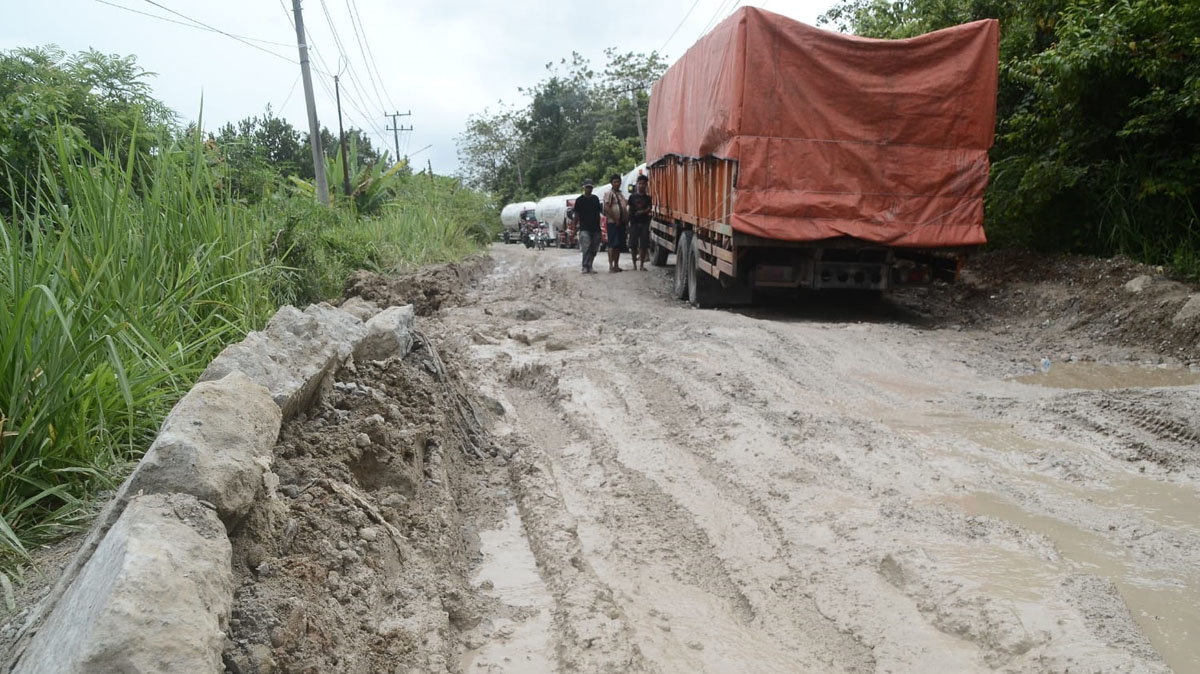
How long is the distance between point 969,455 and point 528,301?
6.73 meters

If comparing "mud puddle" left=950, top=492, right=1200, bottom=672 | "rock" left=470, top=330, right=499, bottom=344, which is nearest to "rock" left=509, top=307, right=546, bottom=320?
"rock" left=470, top=330, right=499, bottom=344

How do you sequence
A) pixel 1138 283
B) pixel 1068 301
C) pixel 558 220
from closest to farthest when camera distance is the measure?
1. pixel 1138 283
2. pixel 1068 301
3. pixel 558 220

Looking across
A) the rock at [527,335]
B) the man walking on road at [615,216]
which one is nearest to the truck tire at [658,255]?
the man walking on road at [615,216]

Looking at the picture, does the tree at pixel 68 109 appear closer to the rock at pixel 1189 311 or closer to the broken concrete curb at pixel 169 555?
the broken concrete curb at pixel 169 555

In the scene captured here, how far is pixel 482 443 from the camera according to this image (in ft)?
15.4

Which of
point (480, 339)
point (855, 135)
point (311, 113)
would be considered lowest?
point (480, 339)

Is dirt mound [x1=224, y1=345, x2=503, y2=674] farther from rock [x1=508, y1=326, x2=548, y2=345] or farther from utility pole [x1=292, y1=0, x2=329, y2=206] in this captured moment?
utility pole [x1=292, y1=0, x2=329, y2=206]

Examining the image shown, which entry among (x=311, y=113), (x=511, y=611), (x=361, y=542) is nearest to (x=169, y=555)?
(x=361, y=542)

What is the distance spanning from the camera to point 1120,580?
2941mm

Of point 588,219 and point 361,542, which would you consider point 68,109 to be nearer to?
point 361,542

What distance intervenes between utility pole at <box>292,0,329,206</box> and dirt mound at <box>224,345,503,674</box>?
12.7 meters

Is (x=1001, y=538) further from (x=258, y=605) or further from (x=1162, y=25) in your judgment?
(x=1162, y=25)

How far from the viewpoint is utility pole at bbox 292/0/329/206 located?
52.4 ft

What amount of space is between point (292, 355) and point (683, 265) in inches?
321
